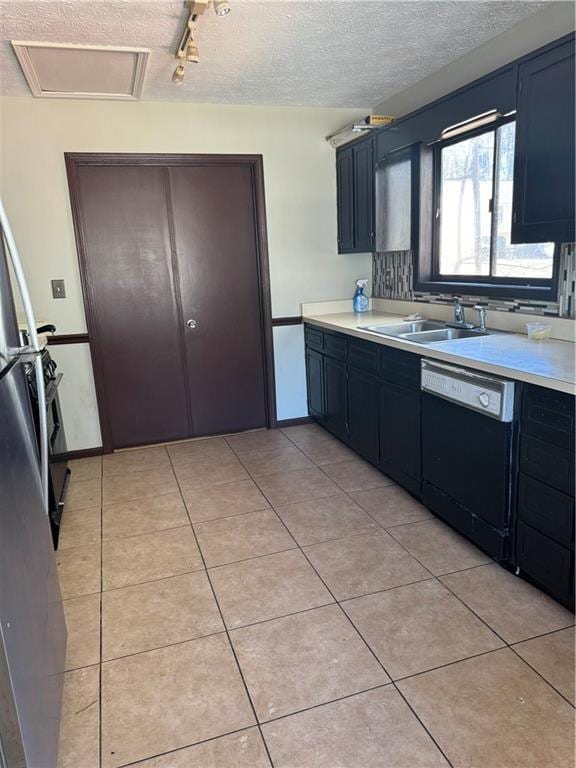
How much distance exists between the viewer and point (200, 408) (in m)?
4.05

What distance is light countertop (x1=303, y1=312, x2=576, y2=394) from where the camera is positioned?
1.85 meters

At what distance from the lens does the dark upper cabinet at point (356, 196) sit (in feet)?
11.6

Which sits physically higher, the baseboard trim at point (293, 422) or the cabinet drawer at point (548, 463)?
the cabinet drawer at point (548, 463)

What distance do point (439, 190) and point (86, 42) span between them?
7.03 ft

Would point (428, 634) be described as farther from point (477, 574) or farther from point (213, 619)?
point (213, 619)

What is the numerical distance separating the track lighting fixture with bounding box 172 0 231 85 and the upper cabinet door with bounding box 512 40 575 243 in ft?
4.24

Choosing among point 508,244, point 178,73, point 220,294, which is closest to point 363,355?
point 508,244

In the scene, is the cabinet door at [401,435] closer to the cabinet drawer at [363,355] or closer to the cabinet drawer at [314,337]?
the cabinet drawer at [363,355]

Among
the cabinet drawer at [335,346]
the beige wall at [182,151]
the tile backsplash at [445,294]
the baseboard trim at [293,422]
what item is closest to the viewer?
the tile backsplash at [445,294]

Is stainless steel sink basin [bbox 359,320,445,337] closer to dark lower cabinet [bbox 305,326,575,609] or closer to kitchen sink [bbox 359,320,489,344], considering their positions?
kitchen sink [bbox 359,320,489,344]

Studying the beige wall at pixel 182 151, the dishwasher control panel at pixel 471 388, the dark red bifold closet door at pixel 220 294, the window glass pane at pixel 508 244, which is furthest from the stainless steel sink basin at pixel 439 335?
the dark red bifold closet door at pixel 220 294

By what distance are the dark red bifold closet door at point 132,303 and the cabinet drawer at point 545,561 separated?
8.71 feet

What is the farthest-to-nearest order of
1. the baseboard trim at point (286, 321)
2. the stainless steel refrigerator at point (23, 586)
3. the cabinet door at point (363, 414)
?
1. the baseboard trim at point (286, 321)
2. the cabinet door at point (363, 414)
3. the stainless steel refrigerator at point (23, 586)

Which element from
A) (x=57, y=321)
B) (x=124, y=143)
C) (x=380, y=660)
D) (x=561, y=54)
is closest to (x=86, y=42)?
(x=124, y=143)
